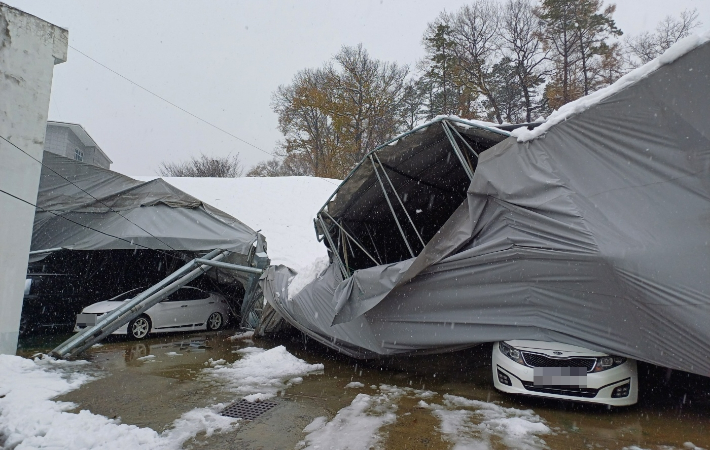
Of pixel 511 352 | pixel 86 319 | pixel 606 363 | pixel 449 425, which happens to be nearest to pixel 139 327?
pixel 86 319

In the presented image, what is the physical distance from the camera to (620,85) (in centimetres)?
445

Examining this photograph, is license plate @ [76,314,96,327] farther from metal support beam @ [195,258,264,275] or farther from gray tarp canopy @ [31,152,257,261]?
metal support beam @ [195,258,264,275]

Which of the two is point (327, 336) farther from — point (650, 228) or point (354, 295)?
point (650, 228)

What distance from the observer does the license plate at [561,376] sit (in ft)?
14.5

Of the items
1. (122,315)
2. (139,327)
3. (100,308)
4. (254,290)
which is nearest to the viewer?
(122,315)

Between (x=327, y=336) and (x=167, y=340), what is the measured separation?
15.7 ft

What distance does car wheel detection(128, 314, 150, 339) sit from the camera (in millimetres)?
9891

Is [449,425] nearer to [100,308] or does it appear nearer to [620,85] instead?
[620,85]

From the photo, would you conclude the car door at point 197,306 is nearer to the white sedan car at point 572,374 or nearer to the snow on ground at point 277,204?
the snow on ground at point 277,204

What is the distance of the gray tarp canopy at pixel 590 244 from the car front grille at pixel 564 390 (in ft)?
1.49

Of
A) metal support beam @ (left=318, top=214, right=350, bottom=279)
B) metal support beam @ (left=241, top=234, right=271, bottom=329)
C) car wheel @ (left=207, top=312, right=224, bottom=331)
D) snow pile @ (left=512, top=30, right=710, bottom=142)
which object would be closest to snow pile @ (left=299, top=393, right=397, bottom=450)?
metal support beam @ (left=318, top=214, right=350, bottom=279)

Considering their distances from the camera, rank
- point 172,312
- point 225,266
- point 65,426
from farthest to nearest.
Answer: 1. point 172,312
2. point 225,266
3. point 65,426

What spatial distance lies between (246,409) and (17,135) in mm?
5544

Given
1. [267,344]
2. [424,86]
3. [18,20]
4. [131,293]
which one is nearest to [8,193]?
[18,20]
